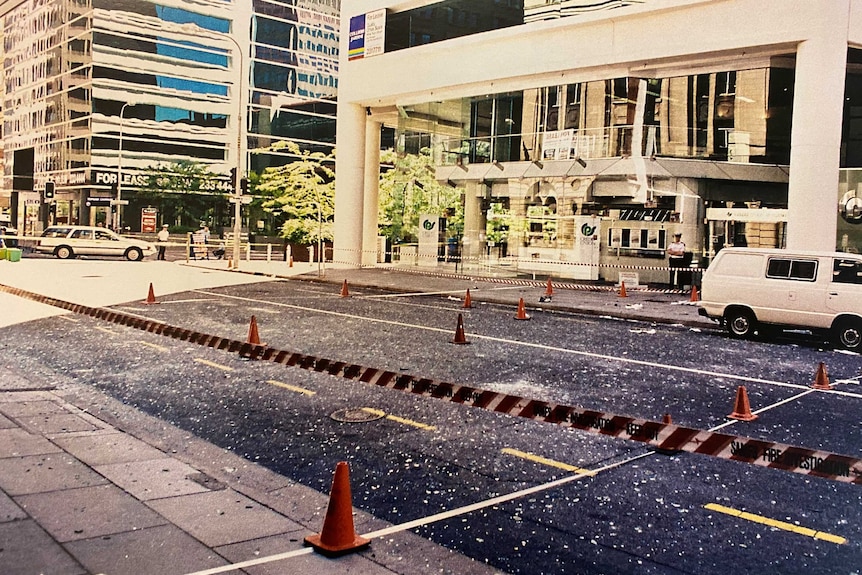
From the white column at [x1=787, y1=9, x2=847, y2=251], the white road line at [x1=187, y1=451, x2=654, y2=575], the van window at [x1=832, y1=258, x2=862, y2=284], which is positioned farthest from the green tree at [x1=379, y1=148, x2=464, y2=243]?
the white road line at [x1=187, y1=451, x2=654, y2=575]

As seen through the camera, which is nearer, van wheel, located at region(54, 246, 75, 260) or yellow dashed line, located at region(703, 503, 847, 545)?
yellow dashed line, located at region(703, 503, 847, 545)

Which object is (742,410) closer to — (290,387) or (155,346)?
(290,387)

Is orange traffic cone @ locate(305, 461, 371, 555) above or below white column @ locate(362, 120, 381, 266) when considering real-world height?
below

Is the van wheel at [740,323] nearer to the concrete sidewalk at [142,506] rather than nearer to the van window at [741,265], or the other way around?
the van window at [741,265]

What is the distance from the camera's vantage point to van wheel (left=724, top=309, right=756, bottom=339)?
54.5ft

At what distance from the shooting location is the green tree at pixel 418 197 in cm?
3694

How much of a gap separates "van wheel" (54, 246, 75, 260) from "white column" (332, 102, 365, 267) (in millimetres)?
14916

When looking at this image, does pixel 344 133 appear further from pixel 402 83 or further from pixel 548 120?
pixel 548 120

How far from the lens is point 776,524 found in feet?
19.2

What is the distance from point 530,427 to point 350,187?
32026 millimetres

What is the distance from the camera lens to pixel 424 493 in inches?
254

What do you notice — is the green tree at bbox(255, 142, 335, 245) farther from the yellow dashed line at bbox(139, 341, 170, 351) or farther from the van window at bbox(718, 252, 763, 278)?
the yellow dashed line at bbox(139, 341, 170, 351)

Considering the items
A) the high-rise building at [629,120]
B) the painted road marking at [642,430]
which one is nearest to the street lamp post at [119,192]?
the high-rise building at [629,120]

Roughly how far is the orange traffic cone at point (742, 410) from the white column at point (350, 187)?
3098 centimetres
